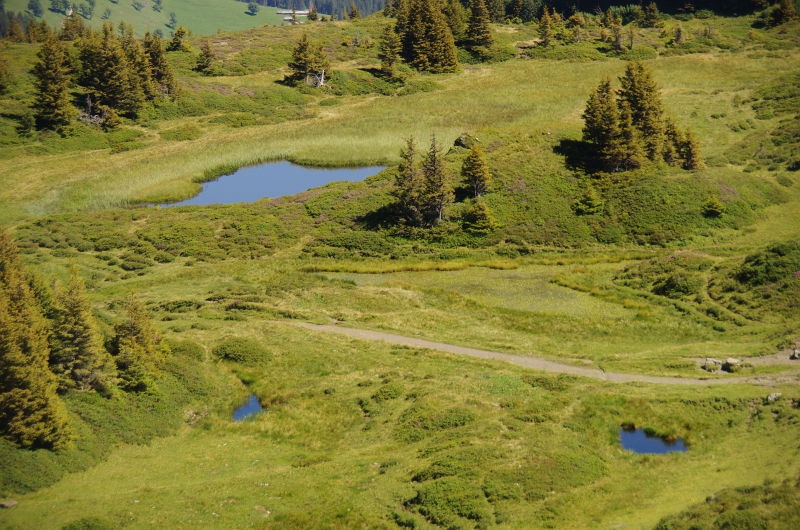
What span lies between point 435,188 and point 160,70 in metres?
60.7

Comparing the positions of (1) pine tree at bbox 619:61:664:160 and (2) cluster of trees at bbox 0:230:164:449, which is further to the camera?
(1) pine tree at bbox 619:61:664:160

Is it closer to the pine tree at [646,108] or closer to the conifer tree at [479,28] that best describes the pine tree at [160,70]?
the conifer tree at [479,28]

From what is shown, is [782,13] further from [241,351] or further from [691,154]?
[241,351]

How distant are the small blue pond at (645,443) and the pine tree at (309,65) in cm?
9974

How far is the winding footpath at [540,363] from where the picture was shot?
146 feet

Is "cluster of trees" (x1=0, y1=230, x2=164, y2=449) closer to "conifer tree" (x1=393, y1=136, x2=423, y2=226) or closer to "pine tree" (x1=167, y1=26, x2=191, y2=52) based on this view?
"conifer tree" (x1=393, y1=136, x2=423, y2=226)

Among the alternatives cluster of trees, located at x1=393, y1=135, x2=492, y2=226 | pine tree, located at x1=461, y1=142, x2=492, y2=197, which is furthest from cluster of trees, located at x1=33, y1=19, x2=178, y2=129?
pine tree, located at x1=461, y1=142, x2=492, y2=197

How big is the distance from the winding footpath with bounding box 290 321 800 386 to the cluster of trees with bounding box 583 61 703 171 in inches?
1572

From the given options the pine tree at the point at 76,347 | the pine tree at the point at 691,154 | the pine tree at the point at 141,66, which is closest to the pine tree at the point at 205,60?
the pine tree at the point at 141,66

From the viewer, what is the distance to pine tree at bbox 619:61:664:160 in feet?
283

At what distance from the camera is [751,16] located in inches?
6083

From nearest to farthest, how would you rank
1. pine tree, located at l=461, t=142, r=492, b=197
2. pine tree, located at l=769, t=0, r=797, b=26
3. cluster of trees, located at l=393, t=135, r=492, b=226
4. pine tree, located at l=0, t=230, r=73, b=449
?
pine tree, located at l=0, t=230, r=73, b=449 → cluster of trees, located at l=393, t=135, r=492, b=226 → pine tree, located at l=461, t=142, r=492, b=197 → pine tree, located at l=769, t=0, r=797, b=26

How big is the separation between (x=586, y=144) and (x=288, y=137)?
42.7m

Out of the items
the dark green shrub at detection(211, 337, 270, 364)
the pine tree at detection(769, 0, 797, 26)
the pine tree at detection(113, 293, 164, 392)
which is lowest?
the dark green shrub at detection(211, 337, 270, 364)
